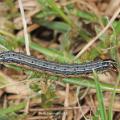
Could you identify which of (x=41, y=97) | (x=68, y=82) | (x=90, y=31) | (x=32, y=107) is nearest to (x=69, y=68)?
(x=68, y=82)

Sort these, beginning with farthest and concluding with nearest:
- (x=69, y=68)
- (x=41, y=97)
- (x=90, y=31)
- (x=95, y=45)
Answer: (x=90, y=31), (x=95, y=45), (x=41, y=97), (x=69, y=68)

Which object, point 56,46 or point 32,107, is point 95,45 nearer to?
point 56,46

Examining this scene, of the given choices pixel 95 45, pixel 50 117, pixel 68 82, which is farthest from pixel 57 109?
pixel 95 45

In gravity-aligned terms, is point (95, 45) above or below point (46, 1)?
below

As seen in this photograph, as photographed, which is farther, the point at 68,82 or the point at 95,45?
the point at 95,45

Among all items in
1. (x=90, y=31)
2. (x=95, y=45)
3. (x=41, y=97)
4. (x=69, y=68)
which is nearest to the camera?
(x=69, y=68)

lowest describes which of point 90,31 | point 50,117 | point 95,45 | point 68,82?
point 50,117

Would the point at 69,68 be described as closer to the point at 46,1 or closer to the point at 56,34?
the point at 46,1

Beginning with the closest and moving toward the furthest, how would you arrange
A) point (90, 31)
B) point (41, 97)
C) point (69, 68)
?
point (69, 68) → point (41, 97) → point (90, 31)

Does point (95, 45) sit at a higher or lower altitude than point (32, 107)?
higher
